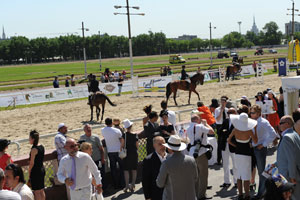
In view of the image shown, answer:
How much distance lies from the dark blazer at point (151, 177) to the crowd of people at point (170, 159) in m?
0.01

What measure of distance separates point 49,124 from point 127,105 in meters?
5.51

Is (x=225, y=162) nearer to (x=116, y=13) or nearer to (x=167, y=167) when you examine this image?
(x=167, y=167)

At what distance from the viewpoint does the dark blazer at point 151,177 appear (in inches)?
213

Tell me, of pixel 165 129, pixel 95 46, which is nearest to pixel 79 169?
pixel 165 129

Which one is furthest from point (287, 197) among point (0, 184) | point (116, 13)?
point (116, 13)

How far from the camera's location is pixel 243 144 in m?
7.17

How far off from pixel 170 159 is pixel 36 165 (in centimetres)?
274

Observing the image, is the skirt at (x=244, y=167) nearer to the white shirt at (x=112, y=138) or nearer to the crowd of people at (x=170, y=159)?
the crowd of people at (x=170, y=159)

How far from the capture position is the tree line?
429 feet

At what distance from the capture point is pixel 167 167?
5004 mm

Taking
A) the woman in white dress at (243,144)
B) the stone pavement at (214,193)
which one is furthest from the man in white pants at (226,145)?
the woman in white dress at (243,144)

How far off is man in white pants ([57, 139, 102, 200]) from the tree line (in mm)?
110325

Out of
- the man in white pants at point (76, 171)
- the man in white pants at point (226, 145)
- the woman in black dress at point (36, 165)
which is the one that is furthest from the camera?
the man in white pants at point (226, 145)

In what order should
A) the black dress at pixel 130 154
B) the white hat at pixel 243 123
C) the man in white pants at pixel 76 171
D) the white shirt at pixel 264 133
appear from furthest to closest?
the black dress at pixel 130 154 → the white shirt at pixel 264 133 → the white hat at pixel 243 123 → the man in white pants at pixel 76 171
